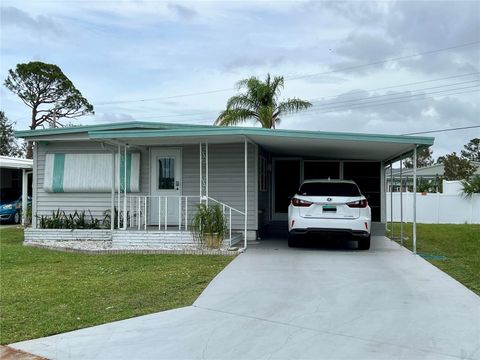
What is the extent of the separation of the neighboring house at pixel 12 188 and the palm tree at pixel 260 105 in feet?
30.8

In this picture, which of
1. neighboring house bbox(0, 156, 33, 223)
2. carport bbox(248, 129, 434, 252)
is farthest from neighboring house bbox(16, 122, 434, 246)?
neighboring house bbox(0, 156, 33, 223)

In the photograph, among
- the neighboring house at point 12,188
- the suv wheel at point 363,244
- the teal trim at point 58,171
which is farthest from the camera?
the neighboring house at point 12,188

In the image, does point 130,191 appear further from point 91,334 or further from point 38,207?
point 91,334

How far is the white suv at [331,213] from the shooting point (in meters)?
9.94

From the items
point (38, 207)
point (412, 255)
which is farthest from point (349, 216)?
point (38, 207)

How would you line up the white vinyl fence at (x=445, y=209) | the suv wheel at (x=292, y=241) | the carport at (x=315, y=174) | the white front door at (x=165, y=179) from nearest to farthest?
1. the suv wheel at (x=292, y=241)
2. the white front door at (x=165, y=179)
3. the carport at (x=315, y=174)
4. the white vinyl fence at (x=445, y=209)

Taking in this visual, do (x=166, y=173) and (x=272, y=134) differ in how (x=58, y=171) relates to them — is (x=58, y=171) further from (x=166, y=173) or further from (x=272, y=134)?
(x=272, y=134)

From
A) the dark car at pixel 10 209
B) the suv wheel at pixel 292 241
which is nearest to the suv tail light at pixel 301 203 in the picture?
the suv wheel at pixel 292 241

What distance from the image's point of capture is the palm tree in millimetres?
24344

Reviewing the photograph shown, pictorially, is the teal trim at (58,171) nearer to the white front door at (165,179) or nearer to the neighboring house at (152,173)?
the neighboring house at (152,173)

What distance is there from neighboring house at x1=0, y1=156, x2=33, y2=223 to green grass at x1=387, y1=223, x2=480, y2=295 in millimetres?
13929

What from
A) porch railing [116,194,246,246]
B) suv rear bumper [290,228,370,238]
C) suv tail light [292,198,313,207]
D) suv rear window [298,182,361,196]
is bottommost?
suv rear bumper [290,228,370,238]

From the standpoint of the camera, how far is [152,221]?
1295 cm

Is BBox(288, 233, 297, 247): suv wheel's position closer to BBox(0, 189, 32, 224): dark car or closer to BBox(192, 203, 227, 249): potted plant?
BBox(192, 203, 227, 249): potted plant
